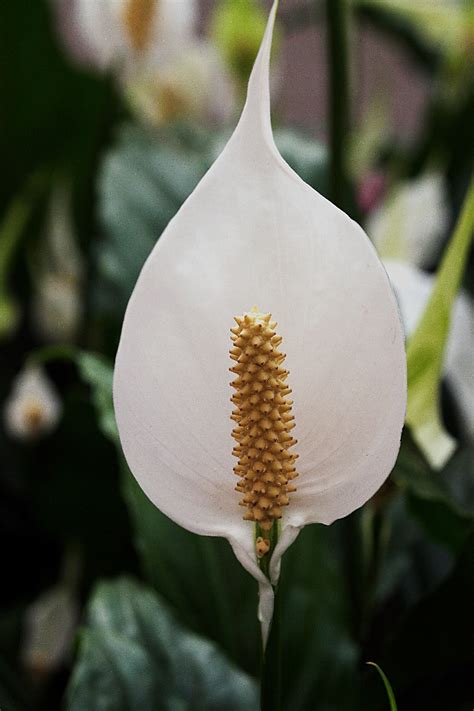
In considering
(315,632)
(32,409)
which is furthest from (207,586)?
(32,409)

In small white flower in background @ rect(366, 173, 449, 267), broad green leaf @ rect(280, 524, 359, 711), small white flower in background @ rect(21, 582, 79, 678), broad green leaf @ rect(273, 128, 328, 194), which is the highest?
broad green leaf @ rect(273, 128, 328, 194)

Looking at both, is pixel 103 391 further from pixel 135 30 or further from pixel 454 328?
pixel 135 30

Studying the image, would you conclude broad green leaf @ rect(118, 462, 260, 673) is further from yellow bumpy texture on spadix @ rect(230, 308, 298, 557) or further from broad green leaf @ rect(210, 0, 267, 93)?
broad green leaf @ rect(210, 0, 267, 93)

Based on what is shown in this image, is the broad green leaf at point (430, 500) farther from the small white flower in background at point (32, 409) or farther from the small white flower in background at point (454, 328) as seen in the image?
the small white flower in background at point (32, 409)

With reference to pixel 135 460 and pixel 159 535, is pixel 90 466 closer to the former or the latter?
pixel 159 535

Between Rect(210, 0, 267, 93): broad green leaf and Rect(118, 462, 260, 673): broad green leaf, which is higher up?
Rect(210, 0, 267, 93): broad green leaf

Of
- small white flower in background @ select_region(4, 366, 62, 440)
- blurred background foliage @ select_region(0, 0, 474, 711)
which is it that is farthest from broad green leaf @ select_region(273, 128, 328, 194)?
small white flower in background @ select_region(4, 366, 62, 440)

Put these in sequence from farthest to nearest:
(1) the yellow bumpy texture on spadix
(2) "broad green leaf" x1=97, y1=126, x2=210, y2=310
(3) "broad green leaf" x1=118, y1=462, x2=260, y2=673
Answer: (2) "broad green leaf" x1=97, y1=126, x2=210, y2=310 → (3) "broad green leaf" x1=118, y1=462, x2=260, y2=673 → (1) the yellow bumpy texture on spadix

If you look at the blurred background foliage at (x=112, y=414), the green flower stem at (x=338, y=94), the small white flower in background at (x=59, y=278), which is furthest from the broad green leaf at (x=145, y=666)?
the small white flower in background at (x=59, y=278)

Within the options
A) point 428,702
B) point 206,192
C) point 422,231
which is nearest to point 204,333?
point 206,192
